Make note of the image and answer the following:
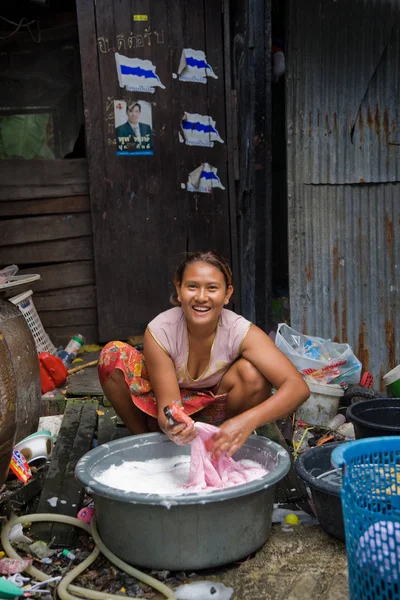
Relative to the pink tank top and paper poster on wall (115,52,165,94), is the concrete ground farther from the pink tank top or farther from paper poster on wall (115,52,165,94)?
paper poster on wall (115,52,165,94)

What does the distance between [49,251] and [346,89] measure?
2602mm

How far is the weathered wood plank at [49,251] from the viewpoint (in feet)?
19.2

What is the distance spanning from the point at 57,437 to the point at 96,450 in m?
1.10

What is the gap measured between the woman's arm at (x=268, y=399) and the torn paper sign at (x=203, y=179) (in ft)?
9.34

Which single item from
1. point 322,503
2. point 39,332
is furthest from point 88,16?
point 322,503

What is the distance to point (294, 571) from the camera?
2656mm

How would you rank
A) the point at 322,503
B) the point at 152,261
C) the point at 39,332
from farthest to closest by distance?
the point at 152,261 < the point at 39,332 < the point at 322,503

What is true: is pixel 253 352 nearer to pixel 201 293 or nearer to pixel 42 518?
pixel 201 293

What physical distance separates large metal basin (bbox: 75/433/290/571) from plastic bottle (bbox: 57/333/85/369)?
2773 millimetres

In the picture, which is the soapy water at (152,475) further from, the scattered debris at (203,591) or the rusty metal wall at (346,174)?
the rusty metal wall at (346,174)

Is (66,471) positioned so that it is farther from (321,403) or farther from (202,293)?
(321,403)

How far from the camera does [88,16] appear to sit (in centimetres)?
554

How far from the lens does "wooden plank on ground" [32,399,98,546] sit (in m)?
2.95

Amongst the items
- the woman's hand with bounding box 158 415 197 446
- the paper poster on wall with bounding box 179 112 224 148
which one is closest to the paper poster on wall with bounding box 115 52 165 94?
the paper poster on wall with bounding box 179 112 224 148
